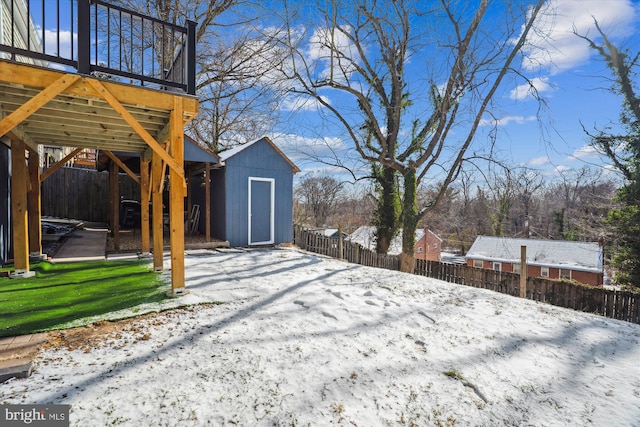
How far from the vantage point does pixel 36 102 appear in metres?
2.81

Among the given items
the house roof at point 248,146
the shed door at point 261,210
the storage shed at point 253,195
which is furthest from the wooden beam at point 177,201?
the shed door at point 261,210

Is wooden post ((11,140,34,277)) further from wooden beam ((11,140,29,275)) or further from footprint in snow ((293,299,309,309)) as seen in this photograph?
footprint in snow ((293,299,309,309))

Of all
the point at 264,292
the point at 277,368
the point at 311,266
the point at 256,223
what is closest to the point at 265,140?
the point at 256,223

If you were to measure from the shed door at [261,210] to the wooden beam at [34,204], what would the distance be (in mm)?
4503

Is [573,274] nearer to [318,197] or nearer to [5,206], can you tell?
[318,197]

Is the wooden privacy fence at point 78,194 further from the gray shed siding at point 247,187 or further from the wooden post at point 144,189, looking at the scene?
the wooden post at point 144,189

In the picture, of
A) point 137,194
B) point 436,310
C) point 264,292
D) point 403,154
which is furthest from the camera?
point 137,194

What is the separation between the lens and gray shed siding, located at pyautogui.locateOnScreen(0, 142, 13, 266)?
17.3 ft

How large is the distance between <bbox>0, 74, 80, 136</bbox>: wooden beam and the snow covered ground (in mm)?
2008

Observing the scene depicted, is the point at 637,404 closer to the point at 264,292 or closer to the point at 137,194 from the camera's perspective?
the point at 264,292

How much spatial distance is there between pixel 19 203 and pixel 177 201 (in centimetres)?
275

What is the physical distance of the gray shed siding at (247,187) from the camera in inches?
333

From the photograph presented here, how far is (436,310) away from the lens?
390 centimetres

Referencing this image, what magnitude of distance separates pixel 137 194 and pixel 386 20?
11724 millimetres
